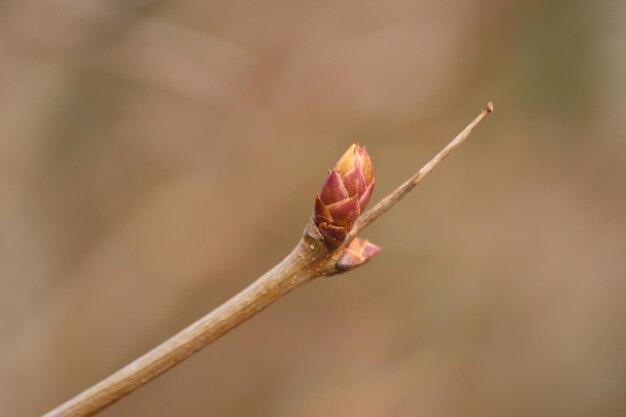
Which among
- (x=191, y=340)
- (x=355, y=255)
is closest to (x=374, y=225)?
(x=355, y=255)

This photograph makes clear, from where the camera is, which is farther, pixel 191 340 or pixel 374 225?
pixel 374 225

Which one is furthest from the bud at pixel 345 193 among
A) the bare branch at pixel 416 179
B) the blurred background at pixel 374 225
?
the blurred background at pixel 374 225

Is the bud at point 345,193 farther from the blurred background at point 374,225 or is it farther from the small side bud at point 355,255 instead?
the blurred background at point 374,225

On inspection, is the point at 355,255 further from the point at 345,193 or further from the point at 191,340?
the point at 191,340

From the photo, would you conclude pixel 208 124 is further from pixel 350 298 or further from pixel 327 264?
pixel 327 264

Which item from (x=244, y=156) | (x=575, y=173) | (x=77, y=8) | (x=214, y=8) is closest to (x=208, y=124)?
(x=244, y=156)

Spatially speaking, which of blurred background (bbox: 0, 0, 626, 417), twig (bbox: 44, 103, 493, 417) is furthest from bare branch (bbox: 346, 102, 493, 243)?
blurred background (bbox: 0, 0, 626, 417)
